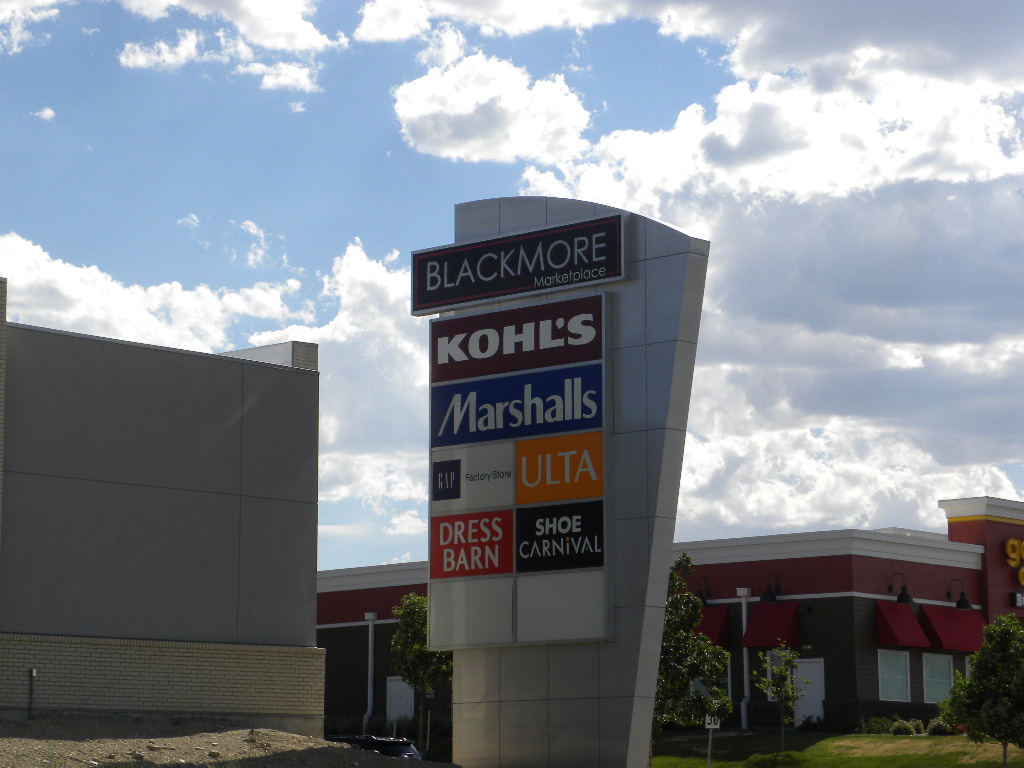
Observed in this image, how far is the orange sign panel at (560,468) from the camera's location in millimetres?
26812

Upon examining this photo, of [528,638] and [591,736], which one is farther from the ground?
[528,638]

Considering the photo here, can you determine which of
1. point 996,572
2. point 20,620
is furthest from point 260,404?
point 996,572

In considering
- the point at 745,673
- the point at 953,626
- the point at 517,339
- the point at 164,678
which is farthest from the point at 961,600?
the point at 164,678

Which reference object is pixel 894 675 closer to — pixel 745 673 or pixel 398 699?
pixel 745 673

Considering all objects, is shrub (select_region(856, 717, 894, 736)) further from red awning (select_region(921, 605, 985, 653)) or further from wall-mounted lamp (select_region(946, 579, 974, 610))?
wall-mounted lamp (select_region(946, 579, 974, 610))

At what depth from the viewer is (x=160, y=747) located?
85.3ft

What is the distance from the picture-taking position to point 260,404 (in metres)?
32.2

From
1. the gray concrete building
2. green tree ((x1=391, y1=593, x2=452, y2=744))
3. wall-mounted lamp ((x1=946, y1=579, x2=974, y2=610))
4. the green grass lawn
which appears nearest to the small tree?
the green grass lawn

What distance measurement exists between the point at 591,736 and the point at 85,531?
10.6 meters

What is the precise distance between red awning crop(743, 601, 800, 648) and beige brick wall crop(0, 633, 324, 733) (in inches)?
776

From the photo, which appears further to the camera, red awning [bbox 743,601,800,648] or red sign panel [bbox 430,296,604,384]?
red awning [bbox 743,601,800,648]

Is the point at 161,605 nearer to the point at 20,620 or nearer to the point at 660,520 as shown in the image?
the point at 20,620

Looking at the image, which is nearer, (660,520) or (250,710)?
(660,520)

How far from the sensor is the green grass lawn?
129ft
